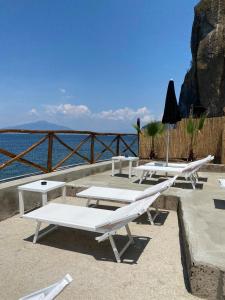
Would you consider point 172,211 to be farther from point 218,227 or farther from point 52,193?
point 52,193

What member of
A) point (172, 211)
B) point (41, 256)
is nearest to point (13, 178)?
point (41, 256)

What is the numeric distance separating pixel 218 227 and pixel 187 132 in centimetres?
611

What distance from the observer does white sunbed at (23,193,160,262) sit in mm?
2682

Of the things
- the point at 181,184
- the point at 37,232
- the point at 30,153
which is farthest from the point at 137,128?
the point at 37,232

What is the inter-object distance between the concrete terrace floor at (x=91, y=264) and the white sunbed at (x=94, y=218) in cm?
18

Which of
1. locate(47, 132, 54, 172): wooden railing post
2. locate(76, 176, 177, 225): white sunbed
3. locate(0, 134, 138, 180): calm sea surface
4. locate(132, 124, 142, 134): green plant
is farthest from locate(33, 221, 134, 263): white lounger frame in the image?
locate(132, 124, 142, 134): green plant

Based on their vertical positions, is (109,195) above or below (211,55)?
below

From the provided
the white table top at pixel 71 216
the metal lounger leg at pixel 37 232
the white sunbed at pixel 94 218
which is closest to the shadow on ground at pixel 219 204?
the white sunbed at pixel 94 218

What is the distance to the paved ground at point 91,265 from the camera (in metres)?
2.27

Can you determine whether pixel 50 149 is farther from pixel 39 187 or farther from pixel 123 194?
pixel 123 194

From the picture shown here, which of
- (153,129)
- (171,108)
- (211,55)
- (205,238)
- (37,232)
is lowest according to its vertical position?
(37,232)

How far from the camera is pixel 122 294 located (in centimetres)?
223

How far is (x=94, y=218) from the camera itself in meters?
3.07

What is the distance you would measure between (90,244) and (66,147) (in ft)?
12.8
